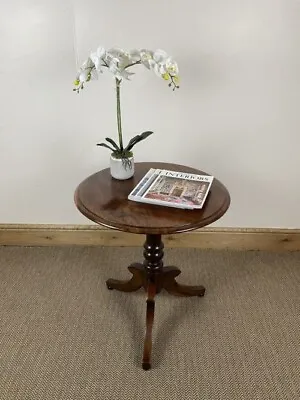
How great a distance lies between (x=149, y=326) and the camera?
186 centimetres

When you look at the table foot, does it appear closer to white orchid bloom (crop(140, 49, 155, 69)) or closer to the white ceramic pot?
the white ceramic pot

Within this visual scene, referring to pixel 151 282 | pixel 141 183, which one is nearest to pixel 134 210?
pixel 141 183

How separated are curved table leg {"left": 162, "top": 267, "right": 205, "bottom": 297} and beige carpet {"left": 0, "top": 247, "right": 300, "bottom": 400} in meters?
0.05

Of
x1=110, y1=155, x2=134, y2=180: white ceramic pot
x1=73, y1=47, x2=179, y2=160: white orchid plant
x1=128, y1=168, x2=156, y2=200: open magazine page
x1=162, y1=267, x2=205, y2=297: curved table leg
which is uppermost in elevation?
x1=73, y1=47, x2=179, y2=160: white orchid plant

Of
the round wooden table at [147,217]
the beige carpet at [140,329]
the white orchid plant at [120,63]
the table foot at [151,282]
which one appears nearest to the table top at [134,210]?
the round wooden table at [147,217]

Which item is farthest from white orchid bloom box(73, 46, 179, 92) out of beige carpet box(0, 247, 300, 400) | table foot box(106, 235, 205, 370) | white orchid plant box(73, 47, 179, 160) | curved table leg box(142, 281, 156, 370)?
beige carpet box(0, 247, 300, 400)

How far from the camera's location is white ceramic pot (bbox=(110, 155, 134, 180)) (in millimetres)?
1884

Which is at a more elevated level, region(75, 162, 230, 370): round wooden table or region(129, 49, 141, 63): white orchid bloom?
region(129, 49, 141, 63): white orchid bloom

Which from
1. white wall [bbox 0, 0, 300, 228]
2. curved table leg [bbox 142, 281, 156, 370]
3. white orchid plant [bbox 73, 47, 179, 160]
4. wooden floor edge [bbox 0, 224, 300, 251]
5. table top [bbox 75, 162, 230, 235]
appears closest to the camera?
table top [bbox 75, 162, 230, 235]

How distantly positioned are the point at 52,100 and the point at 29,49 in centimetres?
26

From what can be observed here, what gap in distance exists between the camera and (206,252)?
101 inches

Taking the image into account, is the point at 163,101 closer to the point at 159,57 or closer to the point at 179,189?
the point at 159,57

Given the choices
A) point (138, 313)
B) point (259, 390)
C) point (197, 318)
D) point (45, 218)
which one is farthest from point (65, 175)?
point (259, 390)

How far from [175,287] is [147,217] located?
2.21 feet
